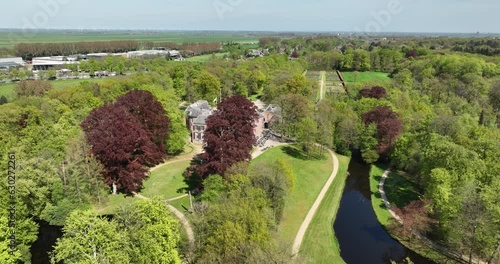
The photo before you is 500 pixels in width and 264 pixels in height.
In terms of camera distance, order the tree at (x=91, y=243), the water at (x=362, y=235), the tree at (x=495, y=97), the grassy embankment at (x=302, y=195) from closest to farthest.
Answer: the tree at (x=91, y=243)
the water at (x=362, y=235)
the grassy embankment at (x=302, y=195)
the tree at (x=495, y=97)

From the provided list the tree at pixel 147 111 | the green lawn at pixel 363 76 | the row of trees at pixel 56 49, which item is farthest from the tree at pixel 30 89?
the row of trees at pixel 56 49

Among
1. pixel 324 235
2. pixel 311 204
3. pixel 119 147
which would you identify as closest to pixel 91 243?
pixel 119 147

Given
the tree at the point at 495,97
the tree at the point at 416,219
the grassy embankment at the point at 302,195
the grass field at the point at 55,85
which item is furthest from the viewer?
the grass field at the point at 55,85

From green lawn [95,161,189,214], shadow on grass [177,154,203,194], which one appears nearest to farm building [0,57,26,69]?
green lawn [95,161,189,214]

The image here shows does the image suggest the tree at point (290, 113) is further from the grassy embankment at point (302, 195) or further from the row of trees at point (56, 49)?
the row of trees at point (56, 49)

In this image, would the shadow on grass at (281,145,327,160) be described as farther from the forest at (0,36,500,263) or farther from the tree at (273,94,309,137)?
the tree at (273,94,309,137)

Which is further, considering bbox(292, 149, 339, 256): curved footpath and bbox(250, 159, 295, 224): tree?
bbox(250, 159, 295, 224): tree
